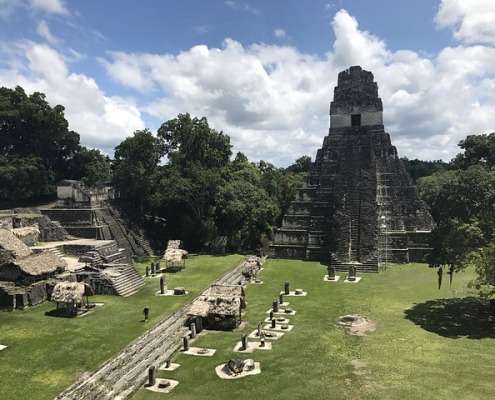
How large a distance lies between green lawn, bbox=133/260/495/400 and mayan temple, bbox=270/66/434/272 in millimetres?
7666

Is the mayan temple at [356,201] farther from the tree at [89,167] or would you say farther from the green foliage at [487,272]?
the tree at [89,167]

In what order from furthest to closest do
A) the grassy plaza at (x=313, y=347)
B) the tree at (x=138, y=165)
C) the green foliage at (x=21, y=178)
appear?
the tree at (x=138, y=165) < the green foliage at (x=21, y=178) < the grassy plaza at (x=313, y=347)

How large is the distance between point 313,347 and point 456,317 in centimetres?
807

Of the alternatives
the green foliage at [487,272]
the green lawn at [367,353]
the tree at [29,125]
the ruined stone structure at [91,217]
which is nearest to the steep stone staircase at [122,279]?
the green lawn at [367,353]

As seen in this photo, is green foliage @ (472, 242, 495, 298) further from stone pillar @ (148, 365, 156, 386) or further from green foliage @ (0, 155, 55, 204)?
green foliage @ (0, 155, 55, 204)

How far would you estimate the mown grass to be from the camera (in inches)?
580

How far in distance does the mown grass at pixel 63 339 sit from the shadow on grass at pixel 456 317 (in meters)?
12.6

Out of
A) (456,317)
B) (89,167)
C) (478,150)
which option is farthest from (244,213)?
(478,150)

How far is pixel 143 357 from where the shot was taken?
1697 centimetres

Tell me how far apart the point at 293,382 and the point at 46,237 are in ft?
84.5

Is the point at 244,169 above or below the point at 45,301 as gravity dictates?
above

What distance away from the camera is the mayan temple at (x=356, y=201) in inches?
1319

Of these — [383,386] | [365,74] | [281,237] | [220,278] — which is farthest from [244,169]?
[383,386]

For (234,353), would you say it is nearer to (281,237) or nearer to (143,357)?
(143,357)
